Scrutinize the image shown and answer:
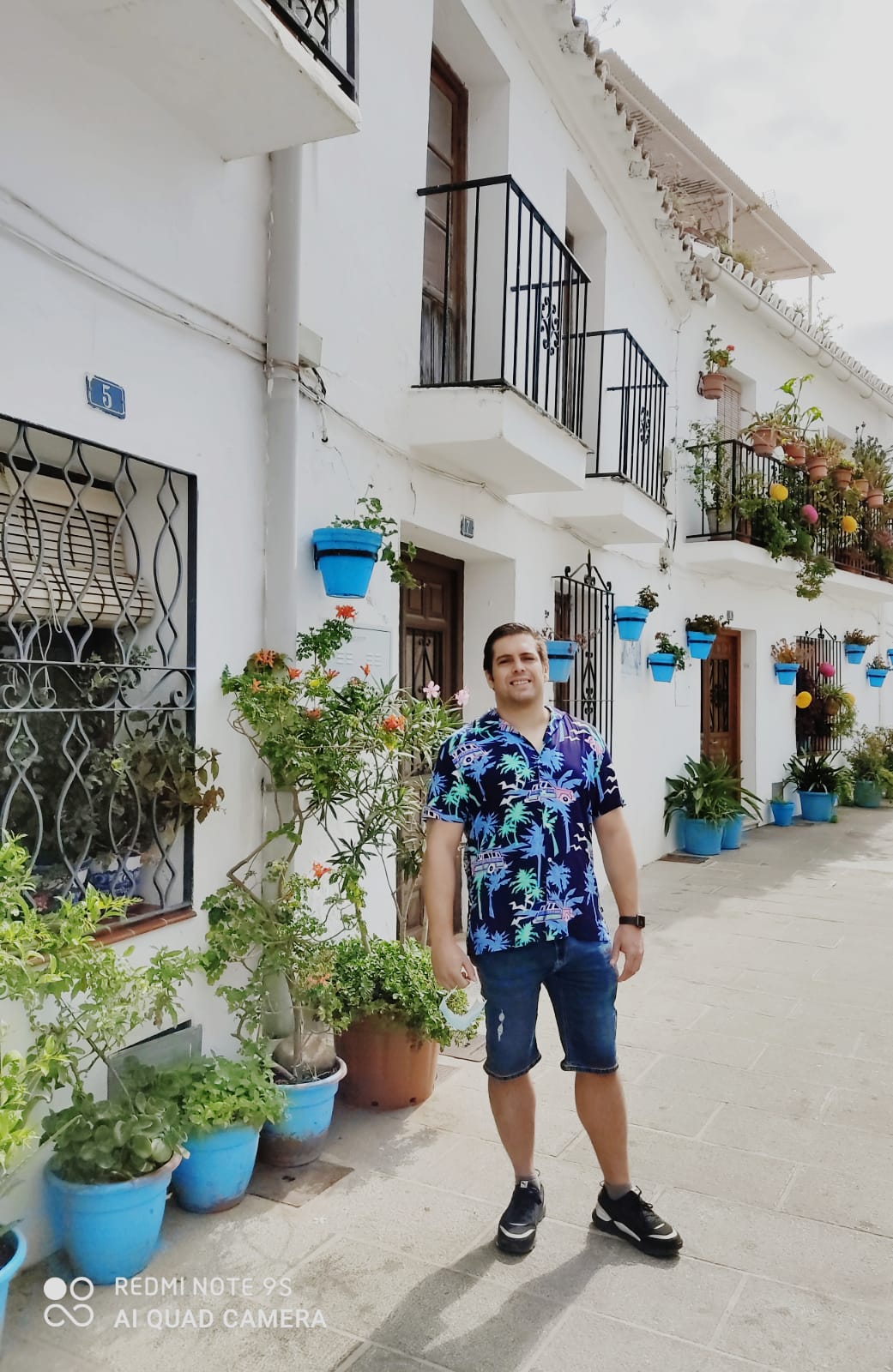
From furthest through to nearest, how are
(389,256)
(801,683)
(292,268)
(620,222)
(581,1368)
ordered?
(801,683) → (620,222) → (389,256) → (292,268) → (581,1368)

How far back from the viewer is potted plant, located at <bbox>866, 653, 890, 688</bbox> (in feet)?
49.8

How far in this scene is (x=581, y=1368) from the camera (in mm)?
2414

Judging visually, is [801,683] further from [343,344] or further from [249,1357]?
[249,1357]

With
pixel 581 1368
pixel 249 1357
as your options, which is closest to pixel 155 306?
pixel 249 1357

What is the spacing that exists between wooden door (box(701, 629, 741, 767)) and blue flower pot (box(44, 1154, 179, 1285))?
28.7 ft

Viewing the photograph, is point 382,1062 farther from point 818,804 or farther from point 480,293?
point 818,804

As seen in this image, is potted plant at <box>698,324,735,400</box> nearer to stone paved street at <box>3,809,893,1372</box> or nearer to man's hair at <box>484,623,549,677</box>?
stone paved street at <box>3,809,893,1372</box>

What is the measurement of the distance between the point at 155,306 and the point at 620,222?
5936mm

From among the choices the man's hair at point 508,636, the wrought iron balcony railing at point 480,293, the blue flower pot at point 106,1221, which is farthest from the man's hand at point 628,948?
the wrought iron balcony railing at point 480,293

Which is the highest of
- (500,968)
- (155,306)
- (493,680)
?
(155,306)

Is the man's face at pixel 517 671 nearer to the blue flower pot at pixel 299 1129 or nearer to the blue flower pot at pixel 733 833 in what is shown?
the blue flower pot at pixel 299 1129

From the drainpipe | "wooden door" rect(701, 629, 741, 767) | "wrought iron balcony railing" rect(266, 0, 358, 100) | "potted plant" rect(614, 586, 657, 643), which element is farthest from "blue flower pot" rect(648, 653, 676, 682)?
"wrought iron balcony railing" rect(266, 0, 358, 100)

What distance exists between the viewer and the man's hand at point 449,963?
9.01 feet

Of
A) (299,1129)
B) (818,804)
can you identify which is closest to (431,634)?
(299,1129)
